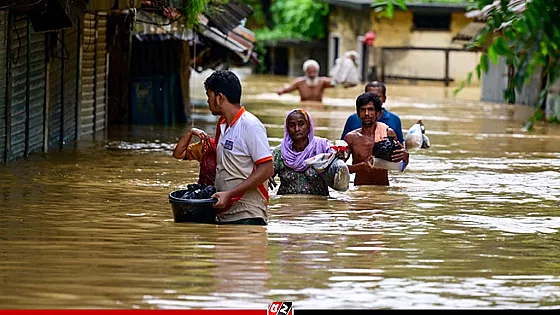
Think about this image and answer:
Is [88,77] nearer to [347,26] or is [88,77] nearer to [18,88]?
[18,88]

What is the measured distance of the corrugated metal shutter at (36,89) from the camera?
53.9 feet

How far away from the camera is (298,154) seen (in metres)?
11.8

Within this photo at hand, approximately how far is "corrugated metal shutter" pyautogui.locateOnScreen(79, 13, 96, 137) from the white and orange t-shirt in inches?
408

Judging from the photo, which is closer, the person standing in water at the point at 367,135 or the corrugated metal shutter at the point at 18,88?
the person standing in water at the point at 367,135

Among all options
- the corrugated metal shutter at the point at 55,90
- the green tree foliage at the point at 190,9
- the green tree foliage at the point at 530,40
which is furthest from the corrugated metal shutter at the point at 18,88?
the green tree foliage at the point at 530,40

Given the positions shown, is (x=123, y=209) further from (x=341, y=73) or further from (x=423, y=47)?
(x=423, y=47)

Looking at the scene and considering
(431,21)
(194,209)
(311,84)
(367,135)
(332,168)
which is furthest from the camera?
(431,21)

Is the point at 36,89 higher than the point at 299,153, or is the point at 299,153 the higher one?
the point at 36,89

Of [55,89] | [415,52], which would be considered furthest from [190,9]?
[415,52]

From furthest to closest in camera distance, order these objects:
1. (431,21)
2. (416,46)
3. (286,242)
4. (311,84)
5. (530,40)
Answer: (431,21)
(416,46)
(311,84)
(286,242)
(530,40)

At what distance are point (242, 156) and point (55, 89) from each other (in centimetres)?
916

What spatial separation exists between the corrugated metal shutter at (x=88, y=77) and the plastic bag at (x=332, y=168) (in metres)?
8.36

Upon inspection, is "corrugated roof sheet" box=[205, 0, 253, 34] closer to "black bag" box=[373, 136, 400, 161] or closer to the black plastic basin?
"black bag" box=[373, 136, 400, 161]

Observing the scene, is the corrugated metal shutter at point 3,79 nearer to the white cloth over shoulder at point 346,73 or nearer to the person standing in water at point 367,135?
the person standing in water at point 367,135
